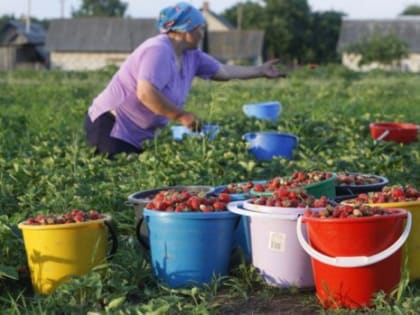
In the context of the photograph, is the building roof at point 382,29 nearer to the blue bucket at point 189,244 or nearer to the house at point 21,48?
the house at point 21,48

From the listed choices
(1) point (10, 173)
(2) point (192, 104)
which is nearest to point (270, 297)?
(1) point (10, 173)

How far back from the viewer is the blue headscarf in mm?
5402

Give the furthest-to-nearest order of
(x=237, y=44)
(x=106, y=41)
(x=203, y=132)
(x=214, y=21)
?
(x=214, y=21), (x=106, y=41), (x=237, y=44), (x=203, y=132)

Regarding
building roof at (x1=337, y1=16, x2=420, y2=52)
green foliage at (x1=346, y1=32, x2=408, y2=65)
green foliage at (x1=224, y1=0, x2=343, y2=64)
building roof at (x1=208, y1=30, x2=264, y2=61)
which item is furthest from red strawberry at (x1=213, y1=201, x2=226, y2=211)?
green foliage at (x1=224, y1=0, x2=343, y2=64)

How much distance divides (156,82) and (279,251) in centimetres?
204

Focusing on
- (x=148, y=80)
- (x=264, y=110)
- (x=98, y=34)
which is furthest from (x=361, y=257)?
(x=98, y=34)

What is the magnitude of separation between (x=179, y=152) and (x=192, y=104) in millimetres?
9300

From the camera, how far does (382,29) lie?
5578 cm

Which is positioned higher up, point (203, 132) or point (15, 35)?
point (203, 132)

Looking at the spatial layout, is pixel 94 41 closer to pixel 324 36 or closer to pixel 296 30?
pixel 296 30

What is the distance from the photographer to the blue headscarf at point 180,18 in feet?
17.7

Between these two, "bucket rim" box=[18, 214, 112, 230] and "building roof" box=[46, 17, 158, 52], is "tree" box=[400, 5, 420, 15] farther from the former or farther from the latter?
"bucket rim" box=[18, 214, 112, 230]

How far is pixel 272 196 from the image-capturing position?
12.1 ft

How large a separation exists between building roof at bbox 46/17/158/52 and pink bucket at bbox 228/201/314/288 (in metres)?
50.4
